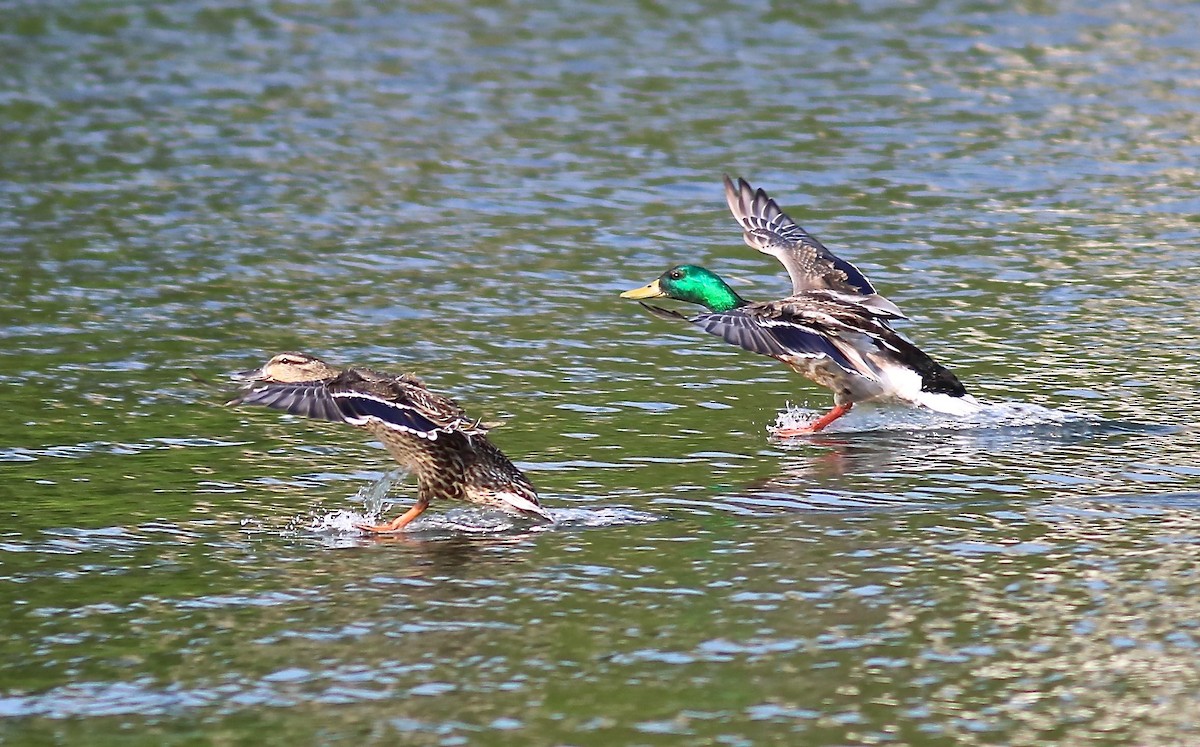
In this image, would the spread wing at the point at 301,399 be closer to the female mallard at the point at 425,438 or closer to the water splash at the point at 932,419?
the female mallard at the point at 425,438

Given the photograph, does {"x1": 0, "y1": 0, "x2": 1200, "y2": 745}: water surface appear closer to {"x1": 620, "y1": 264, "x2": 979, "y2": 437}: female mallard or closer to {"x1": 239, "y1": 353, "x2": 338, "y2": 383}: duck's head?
{"x1": 620, "y1": 264, "x2": 979, "y2": 437}: female mallard

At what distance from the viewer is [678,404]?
481 inches

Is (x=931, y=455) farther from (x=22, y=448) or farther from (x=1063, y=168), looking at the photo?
(x=1063, y=168)

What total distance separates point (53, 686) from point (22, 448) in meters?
3.76

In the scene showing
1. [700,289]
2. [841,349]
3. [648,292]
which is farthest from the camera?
[648,292]

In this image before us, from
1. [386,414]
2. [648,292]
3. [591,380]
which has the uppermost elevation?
[648,292]

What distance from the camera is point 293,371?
9672 mm

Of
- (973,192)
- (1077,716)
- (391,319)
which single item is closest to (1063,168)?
(973,192)

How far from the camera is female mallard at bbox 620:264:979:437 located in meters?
11.5

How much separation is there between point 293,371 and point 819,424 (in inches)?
144

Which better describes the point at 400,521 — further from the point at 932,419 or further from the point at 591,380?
the point at 932,419

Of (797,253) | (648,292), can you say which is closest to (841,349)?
(797,253)

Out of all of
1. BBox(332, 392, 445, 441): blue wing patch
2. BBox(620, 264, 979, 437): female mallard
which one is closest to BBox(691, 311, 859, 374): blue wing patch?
BBox(620, 264, 979, 437): female mallard

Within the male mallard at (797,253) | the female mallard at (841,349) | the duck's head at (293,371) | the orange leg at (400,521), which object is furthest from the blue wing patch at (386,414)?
the male mallard at (797,253)
